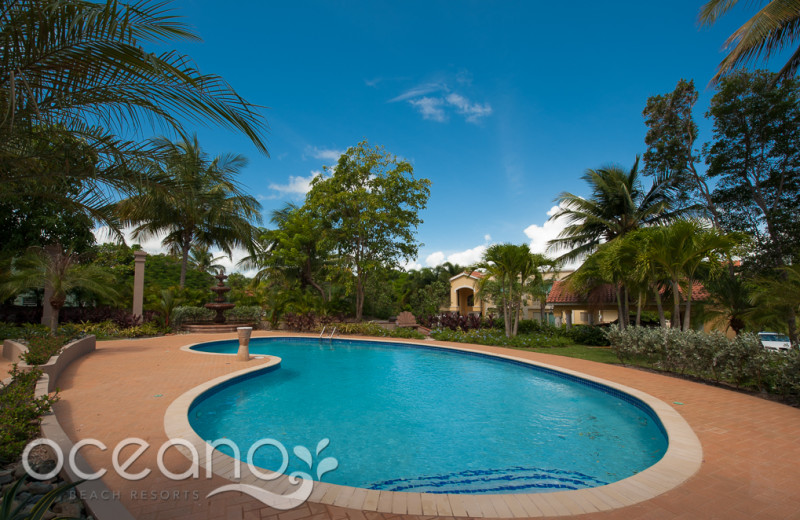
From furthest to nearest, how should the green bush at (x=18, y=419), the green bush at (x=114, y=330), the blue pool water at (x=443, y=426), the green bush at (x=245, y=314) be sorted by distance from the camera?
the green bush at (x=245, y=314)
the green bush at (x=114, y=330)
the blue pool water at (x=443, y=426)
the green bush at (x=18, y=419)

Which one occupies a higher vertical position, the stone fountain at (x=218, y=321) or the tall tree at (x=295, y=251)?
the tall tree at (x=295, y=251)

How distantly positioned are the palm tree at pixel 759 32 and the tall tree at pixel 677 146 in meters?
8.33

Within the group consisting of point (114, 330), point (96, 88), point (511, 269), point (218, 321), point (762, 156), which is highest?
point (762, 156)

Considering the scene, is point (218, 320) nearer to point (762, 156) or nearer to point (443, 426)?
point (443, 426)

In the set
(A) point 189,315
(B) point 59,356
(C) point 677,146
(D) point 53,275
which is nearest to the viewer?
(B) point 59,356

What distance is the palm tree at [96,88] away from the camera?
2.77 meters

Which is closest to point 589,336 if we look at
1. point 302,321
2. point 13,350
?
point 302,321

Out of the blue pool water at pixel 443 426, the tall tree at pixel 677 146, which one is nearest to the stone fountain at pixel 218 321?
the blue pool water at pixel 443 426

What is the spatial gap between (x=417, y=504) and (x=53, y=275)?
44.2 ft

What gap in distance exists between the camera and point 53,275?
11.2 metres

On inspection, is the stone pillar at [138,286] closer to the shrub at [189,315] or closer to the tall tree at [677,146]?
Result: the shrub at [189,315]

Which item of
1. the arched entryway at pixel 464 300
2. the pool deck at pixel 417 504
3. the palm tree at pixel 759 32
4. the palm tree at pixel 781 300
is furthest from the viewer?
the arched entryway at pixel 464 300

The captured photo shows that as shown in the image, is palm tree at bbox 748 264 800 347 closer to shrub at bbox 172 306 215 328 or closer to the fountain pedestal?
the fountain pedestal

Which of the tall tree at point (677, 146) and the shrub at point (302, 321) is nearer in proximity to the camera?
the tall tree at point (677, 146)
